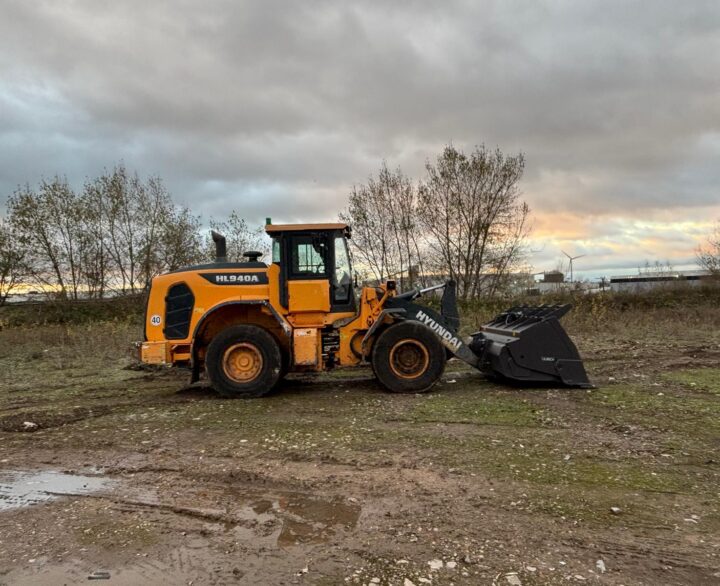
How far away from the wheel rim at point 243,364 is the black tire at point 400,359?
70.1 inches

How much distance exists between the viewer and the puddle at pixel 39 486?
4.00 metres

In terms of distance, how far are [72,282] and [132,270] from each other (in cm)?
278

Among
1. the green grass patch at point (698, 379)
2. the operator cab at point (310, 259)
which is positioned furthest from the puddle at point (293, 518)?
the green grass patch at point (698, 379)

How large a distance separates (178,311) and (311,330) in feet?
6.82

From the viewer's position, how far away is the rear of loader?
7.49 m

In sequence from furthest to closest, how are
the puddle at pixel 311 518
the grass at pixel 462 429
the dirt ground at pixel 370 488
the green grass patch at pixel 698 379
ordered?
the green grass patch at pixel 698 379, the grass at pixel 462 429, the puddle at pixel 311 518, the dirt ground at pixel 370 488

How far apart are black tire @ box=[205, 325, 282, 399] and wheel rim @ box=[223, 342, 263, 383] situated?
0.02 m

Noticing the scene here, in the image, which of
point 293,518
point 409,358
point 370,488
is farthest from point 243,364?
point 293,518

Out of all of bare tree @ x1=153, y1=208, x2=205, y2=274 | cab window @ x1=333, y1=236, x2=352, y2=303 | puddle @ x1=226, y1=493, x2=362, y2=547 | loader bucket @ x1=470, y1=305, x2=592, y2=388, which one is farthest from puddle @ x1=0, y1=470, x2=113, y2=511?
bare tree @ x1=153, y1=208, x2=205, y2=274

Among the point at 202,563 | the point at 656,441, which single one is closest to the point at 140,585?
the point at 202,563

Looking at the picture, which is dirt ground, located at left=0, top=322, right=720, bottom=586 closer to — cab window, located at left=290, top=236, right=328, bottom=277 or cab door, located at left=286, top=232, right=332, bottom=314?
cab door, located at left=286, top=232, right=332, bottom=314

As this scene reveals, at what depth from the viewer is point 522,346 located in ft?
24.6

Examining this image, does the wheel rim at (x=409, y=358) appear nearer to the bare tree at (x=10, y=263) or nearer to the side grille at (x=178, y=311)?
the side grille at (x=178, y=311)

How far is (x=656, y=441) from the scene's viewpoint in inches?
193
